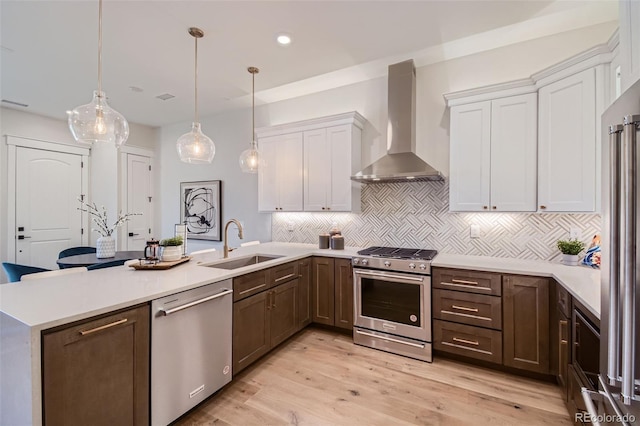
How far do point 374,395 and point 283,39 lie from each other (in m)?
3.23

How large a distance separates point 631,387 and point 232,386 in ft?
7.80

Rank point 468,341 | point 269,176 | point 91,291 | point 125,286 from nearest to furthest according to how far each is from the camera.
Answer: point 91,291, point 125,286, point 468,341, point 269,176

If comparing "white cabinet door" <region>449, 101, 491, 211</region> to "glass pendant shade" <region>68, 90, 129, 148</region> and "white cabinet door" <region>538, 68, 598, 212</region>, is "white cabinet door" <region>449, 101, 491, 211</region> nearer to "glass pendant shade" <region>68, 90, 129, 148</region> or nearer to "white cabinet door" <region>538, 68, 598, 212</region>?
"white cabinet door" <region>538, 68, 598, 212</region>

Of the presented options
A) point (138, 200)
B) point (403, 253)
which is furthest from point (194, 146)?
point (138, 200)

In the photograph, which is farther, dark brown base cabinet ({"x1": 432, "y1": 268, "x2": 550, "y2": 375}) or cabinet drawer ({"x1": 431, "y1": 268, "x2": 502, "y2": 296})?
cabinet drawer ({"x1": 431, "y1": 268, "x2": 502, "y2": 296})

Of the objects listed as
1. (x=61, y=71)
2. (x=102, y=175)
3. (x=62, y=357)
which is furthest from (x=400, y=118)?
(x=102, y=175)

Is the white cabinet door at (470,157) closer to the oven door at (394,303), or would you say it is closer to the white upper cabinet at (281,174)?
the oven door at (394,303)

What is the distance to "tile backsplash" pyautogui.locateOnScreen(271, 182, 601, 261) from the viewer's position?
2.80 meters

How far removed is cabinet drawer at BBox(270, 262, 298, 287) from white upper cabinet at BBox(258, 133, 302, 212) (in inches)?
40.2

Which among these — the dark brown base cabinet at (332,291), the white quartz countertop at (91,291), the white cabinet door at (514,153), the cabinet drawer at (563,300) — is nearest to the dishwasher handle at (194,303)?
the white quartz countertop at (91,291)

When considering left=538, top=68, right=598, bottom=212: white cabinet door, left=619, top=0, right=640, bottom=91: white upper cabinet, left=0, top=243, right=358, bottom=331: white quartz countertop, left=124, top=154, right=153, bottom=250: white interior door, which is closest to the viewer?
left=619, top=0, right=640, bottom=91: white upper cabinet

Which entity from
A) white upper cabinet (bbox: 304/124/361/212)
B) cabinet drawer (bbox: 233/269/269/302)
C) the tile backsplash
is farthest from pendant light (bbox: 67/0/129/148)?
the tile backsplash

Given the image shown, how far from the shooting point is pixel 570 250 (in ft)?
8.36

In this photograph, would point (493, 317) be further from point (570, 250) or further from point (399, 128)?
point (399, 128)
